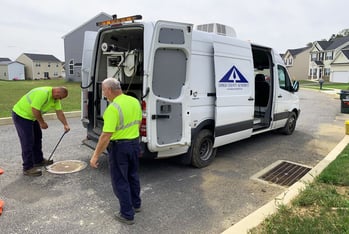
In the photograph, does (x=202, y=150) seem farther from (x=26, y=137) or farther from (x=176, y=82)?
(x=26, y=137)

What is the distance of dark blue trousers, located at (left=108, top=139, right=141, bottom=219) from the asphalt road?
250 mm

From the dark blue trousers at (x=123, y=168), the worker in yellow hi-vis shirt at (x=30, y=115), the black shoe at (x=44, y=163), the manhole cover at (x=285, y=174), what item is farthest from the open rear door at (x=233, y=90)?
the black shoe at (x=44, y=163)

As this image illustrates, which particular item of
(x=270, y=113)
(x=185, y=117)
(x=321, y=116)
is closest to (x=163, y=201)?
(x=185, y=117)

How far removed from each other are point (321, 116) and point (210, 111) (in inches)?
352

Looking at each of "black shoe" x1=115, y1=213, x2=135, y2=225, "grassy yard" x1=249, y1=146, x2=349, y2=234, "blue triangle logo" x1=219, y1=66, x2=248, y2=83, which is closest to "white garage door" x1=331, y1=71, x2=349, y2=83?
"blue triangle logo" x1=219, y1=66, x2=248, y2=83

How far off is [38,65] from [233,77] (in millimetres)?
75846

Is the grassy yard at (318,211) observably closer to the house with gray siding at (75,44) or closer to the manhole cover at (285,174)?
the manhole cover at (285,174)

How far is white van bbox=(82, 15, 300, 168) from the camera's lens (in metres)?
4.47

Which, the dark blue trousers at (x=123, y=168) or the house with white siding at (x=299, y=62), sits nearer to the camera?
the dark blue trousers at (x=123, y=168)

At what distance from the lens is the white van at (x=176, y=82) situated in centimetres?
447

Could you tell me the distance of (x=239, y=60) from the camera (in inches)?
239

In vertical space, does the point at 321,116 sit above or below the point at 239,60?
below

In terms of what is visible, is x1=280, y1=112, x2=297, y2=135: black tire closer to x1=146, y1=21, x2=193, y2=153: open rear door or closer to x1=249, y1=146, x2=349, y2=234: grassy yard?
x1=249, y1=146, x2=349, y2=234: grassy yard

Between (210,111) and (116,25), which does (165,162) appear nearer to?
(210,111)
